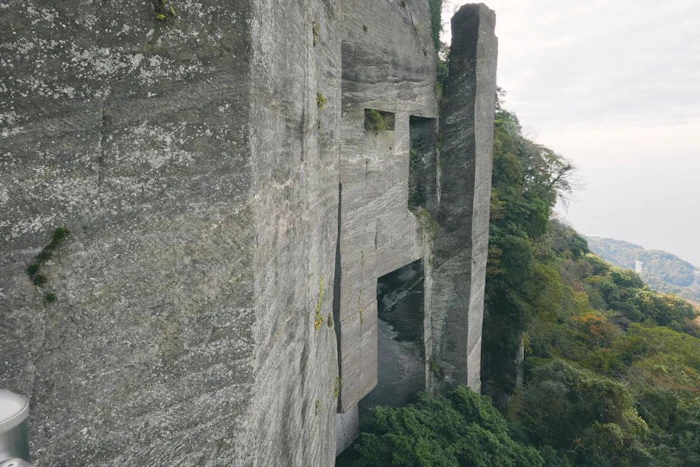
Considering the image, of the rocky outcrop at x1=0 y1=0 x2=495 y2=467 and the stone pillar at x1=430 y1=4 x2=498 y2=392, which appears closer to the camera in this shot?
the rocky outcrop at x1=0 y1=0 x2=495 y2=467

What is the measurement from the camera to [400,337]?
9891 millimetres

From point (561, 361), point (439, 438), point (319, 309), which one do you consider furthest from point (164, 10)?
point (561, 361)

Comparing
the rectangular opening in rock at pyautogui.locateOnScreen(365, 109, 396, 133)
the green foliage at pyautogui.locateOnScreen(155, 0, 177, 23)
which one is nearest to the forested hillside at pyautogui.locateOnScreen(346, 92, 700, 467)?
the rectangular opening in rock at pyautogui.locateOnScreen(365, 109, 396, 133)

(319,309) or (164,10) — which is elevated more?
(164,10)

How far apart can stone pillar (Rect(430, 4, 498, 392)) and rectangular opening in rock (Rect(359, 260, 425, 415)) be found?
582 mm

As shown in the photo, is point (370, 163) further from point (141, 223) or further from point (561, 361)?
point (561, 361)

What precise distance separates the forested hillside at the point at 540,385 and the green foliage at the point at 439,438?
20 millimetres

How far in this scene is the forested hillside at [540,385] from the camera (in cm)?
779

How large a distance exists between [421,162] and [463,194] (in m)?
1.21

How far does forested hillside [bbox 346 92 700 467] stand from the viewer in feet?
25.6

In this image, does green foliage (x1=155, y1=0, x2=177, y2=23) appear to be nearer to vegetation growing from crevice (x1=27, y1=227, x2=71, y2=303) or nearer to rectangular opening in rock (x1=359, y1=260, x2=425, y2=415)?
vegetation growing from crevice (x1=27, y1=227, x2=71, y2=303)

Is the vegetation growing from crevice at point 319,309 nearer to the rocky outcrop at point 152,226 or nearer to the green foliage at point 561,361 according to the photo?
the rocky outcrop at point 152,226

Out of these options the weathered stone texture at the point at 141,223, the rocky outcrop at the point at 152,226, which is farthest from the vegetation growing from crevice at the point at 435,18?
the weathered stone texture at the point at 141,223

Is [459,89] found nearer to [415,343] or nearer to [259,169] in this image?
[415,343]
